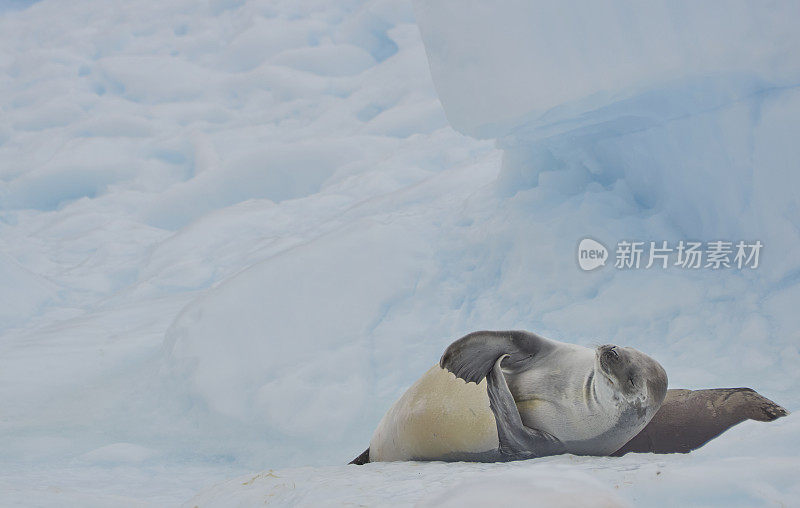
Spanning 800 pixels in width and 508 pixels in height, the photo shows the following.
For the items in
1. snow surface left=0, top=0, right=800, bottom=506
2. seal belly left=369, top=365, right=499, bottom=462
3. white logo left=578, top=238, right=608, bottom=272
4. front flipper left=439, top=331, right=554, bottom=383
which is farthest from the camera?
white logo left=578, top=238, right=608, bottom=272

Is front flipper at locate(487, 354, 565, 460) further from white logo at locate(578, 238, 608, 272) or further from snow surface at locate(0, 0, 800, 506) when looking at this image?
white logo at locate(578, 238, 608, 272)

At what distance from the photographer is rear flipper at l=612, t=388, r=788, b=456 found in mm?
1814

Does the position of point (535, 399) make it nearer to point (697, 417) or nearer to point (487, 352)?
point (487, 352)

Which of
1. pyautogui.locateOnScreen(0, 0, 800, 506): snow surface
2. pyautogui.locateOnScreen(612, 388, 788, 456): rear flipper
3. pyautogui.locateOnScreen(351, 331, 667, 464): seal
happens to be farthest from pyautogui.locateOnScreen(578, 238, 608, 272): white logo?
pyautogui.locateOnScreen(351, 331, 667, 464): seal

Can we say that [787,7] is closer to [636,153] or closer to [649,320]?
[636,153]

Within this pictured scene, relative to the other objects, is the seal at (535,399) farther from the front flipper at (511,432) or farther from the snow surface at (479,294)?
the snow surface at (479,294)

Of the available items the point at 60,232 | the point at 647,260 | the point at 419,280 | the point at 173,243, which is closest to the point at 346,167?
the point at 173,243

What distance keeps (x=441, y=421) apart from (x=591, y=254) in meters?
1.89

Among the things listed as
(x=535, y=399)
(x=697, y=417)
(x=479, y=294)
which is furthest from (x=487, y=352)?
(x=479, y=294)

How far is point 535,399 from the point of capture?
1760 mm

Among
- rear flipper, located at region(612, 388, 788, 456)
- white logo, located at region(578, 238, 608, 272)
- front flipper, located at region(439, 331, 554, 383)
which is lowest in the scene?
rear flipper, located at region(612, 388, 788, 456)

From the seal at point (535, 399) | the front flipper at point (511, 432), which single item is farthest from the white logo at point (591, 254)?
the front flipper at point (511, 432)

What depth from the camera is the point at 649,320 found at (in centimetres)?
314

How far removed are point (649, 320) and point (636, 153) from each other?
94 centimetres
